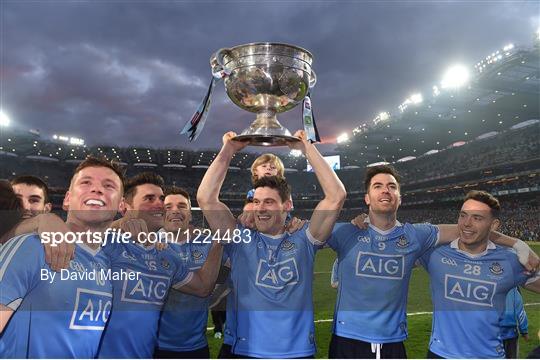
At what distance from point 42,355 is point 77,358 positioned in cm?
19

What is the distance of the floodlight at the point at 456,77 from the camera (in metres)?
29.7

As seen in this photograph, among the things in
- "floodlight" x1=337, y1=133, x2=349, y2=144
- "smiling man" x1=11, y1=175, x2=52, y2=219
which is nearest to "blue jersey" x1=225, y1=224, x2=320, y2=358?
"smiling man" x1=11, y1=175, x2=52, y2=219

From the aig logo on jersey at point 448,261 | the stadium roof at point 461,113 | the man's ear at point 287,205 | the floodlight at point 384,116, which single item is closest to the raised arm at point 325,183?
the man's ear at point 287,205

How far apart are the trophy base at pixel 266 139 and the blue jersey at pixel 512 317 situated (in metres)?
2.74

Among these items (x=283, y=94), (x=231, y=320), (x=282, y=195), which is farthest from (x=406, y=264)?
(x=283, y=94)

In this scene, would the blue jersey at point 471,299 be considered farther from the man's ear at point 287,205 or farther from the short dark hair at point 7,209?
the short dark hair at point 7,209

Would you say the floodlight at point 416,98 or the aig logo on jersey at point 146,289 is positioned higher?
the floodlight at point 416,98

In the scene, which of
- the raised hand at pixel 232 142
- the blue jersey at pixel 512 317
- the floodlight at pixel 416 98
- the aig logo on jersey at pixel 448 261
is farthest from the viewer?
the floodlight at pixel 416 98

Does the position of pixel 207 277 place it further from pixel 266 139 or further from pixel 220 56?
pixel 220 56

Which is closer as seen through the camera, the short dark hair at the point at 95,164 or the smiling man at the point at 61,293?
the smiling man at the point at 61,293

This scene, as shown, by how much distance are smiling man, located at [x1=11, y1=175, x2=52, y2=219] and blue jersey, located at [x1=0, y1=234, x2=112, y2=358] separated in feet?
6.32

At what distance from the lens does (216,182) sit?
296 cm

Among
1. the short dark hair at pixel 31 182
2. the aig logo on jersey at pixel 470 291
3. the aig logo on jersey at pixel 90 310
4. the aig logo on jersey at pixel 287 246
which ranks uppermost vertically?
the short dark hair at pixel 31 182

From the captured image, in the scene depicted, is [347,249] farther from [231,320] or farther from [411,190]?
[411,190]
